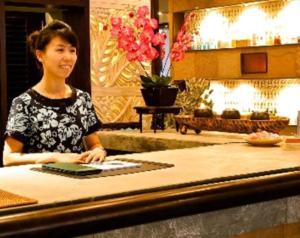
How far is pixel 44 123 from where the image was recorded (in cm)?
275

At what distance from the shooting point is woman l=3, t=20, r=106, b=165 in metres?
2.71

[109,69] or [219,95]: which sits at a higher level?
[109,69]

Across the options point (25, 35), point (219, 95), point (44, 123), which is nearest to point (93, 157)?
point (44, 123)

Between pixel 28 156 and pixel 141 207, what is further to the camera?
pixel 28 156

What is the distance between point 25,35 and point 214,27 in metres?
3.68

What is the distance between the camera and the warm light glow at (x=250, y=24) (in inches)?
286

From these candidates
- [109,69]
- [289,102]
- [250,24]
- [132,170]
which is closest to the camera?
[132,170]

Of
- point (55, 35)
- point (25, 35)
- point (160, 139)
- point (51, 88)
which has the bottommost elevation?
point (160, 139)

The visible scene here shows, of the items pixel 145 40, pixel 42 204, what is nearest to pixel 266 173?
pixel 42 204

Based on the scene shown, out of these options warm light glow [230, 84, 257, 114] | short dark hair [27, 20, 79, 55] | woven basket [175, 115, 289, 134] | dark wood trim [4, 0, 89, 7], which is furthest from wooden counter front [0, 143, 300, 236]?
warm light glow [230, 84, 257, 114]

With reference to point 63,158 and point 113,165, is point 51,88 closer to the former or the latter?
point 63,158

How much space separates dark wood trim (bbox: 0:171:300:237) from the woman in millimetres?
1008

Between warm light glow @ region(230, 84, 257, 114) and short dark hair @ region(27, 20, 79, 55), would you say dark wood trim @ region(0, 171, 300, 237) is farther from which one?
warm light glow @ region(230, 84, 257, 114)

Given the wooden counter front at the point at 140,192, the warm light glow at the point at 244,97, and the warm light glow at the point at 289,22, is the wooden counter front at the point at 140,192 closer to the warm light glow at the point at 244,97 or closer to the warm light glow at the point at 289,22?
the warm light glow at the point at 289,22
